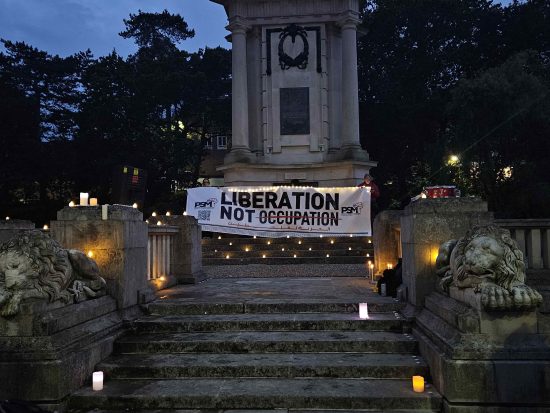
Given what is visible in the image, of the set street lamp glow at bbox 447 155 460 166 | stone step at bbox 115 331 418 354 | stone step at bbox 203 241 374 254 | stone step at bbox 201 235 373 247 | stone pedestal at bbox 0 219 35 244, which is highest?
street lamp glow at bbox 447 155 460 166

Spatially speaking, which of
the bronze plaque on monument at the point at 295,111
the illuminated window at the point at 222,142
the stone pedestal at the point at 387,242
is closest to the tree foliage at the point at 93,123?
the bronze plaque on monument at the point at 295,111

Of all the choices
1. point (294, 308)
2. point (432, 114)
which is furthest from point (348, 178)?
point (294, 308)

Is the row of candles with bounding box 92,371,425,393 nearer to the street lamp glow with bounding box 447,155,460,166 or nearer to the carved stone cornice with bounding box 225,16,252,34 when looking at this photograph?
the carved stone cornice with bounding box 225,16,252,34

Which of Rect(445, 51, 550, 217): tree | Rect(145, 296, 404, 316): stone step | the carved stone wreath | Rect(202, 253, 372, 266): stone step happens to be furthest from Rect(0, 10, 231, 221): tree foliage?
Rect(145, 296, 404, 316): stone step

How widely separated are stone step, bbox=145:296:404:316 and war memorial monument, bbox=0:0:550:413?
0.06 ft

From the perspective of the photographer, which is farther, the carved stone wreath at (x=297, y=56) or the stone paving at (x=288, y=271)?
the carved stone wreath at (x=297, y=56)

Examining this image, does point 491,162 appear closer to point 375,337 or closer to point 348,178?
point 348,178

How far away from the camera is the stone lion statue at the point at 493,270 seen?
4.40 meters

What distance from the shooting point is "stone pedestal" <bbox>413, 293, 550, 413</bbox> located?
4340 mm

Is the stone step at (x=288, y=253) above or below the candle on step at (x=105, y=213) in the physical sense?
below

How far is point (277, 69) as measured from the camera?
22.5 meters

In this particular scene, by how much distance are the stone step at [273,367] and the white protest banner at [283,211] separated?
31.0 feet

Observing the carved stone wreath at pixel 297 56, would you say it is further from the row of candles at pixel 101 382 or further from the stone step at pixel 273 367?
the row of candles at pixel 101 382

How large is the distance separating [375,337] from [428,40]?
104 feet
